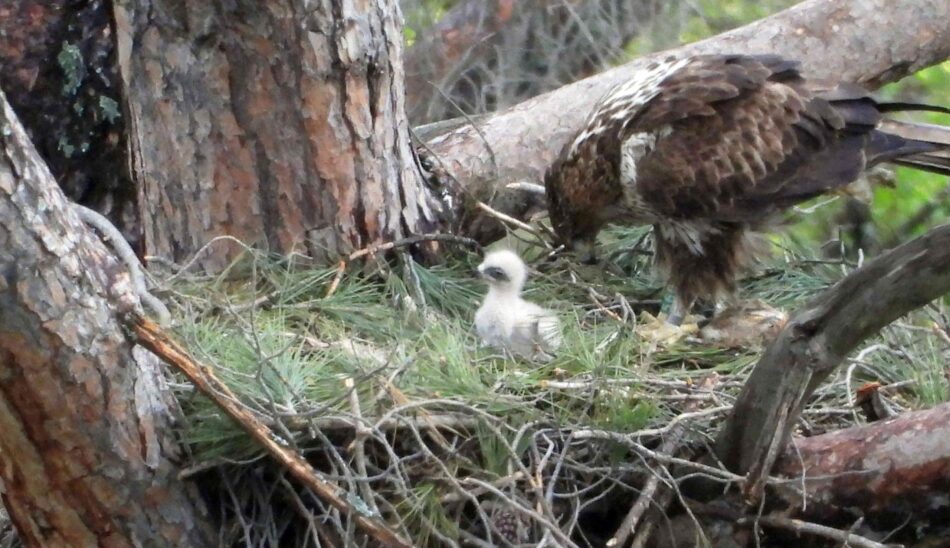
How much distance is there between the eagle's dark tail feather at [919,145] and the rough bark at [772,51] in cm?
81

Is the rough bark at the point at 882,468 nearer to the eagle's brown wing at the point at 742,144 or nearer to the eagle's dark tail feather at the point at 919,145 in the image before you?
the eagle's brown wing at the point at 742,144

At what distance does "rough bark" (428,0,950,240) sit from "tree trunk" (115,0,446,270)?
2.08ft

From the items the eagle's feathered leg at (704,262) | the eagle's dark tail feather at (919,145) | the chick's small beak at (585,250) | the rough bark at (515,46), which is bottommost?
the eagle's feathered leg at (704,262)

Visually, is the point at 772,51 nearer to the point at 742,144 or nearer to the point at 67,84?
the point at 742,144

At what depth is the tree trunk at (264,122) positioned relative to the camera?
4074 millimetres

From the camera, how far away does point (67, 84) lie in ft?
15.1

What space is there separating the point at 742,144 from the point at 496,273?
3.10 feet

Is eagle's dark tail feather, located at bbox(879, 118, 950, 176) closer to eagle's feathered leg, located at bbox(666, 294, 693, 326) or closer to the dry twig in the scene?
eagle's feathered leg, located at bbox(666, 294, 693, 326)

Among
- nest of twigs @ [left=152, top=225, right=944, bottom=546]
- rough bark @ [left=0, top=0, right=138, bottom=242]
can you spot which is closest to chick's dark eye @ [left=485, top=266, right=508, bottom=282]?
nest of twigs @ [left=152, top=225, right=944, bottom=546]

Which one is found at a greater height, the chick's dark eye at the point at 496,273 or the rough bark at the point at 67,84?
the rough bark at the point at 67,84

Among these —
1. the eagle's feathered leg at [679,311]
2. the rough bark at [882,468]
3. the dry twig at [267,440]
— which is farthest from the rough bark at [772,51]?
the dry twig at [267,440]

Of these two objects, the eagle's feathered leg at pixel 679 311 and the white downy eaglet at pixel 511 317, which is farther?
the eagle's feathered leg at pixel 679 311

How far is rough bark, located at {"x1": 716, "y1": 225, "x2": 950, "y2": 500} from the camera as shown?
243 cm

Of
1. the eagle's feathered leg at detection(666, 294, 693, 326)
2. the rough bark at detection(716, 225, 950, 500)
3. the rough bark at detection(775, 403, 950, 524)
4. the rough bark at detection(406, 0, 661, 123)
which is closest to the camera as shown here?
the rough bark at detection(716, 225, 950, 500)
